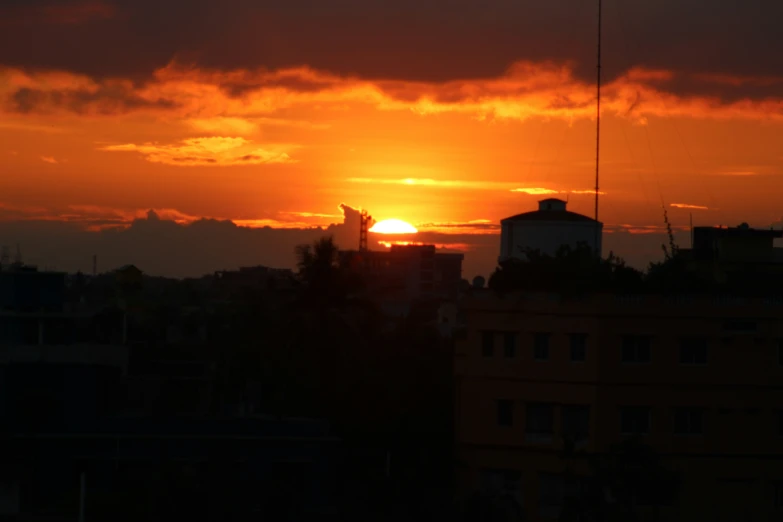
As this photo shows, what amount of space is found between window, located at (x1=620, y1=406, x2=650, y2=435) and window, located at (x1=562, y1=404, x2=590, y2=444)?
1041 millimetres

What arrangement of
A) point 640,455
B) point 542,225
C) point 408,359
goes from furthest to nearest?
point 542,225 → point 408,359 → point 640,455

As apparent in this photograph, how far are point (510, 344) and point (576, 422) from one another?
301 centimetres

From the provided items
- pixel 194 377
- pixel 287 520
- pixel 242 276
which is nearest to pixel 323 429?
pixel 287 520

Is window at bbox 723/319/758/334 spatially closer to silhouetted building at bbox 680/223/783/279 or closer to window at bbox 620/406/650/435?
window at bbox 620/406/650/435

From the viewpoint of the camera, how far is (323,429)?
35219 mm

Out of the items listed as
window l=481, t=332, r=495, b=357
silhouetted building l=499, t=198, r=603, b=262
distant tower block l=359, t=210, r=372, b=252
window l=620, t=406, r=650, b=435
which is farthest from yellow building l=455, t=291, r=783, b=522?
distant tower block l=359, t=210, r=372, b=252

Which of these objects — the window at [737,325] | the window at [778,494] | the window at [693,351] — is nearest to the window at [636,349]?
the window at [693,351]

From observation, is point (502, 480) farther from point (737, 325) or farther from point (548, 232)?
point (548, 232)

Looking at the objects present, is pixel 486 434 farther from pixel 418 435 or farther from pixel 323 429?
pixel 323 429

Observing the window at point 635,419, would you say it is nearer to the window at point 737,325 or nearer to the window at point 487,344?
the window at point 737,325

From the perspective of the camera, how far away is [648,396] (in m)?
37.9

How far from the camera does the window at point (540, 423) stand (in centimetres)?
3806

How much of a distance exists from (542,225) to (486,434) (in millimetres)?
16280

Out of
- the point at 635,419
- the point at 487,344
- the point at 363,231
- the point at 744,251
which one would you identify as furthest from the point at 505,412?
the point at 363,231
